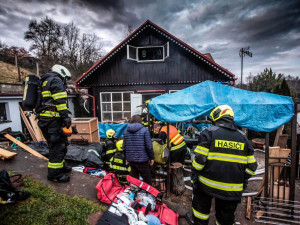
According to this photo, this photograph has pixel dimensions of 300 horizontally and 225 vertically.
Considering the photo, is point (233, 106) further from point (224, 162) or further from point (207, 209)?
point (207, 209)

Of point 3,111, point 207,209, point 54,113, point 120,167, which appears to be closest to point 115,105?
point 3,111

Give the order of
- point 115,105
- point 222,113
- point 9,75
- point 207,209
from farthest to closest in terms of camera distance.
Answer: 1. point 9,75
2. point 115,105
3. point 207,209
4. point 222,113

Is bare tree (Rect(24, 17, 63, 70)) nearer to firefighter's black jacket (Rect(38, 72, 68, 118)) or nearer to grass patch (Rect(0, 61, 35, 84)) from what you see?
grass patch (Rect(0, 61, 35, 84))

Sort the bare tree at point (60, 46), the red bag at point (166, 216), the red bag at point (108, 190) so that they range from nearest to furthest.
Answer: the red bag at point (166, 216) → the red bag at point (108, 190) → the bare tree at point (60, 46)

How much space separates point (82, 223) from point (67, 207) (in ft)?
1.39

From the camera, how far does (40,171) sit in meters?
3.40

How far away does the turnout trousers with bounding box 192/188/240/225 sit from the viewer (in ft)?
7.53

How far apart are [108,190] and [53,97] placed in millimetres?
1860

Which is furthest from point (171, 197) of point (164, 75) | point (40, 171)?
point (164, 75)

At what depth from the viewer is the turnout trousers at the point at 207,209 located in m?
2.29

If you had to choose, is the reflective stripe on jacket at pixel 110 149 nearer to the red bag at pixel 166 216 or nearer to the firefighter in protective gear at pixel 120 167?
the firefighter in protective gear at pixel 120 167

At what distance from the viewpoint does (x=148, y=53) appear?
10281 mm

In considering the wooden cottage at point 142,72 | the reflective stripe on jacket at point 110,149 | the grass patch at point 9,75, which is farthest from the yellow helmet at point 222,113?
the grass patch at point 9,75

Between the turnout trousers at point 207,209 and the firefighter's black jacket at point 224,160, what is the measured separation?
0.69 feet
